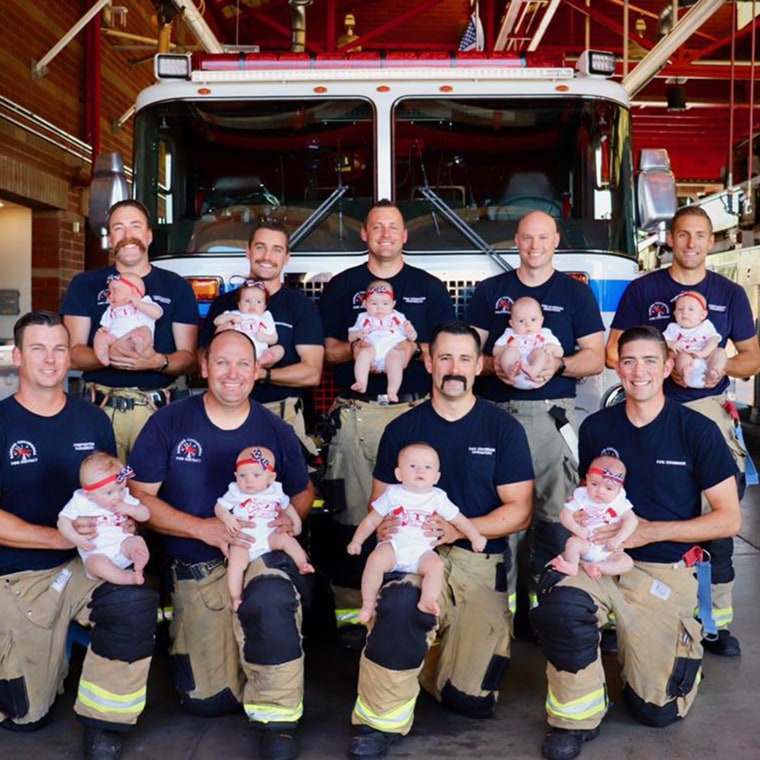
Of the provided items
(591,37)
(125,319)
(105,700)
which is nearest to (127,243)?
(125,319)

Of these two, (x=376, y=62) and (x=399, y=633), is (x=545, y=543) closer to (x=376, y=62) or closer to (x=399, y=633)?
(x=399, y=633)

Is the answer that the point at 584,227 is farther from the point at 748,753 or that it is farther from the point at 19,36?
the point at 19,36

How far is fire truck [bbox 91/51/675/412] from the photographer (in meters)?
5.19

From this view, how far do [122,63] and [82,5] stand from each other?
1597 mm

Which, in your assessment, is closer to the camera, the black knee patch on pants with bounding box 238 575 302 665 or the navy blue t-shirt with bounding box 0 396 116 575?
the black knee patch on pants with bounding box 238 575 302 665

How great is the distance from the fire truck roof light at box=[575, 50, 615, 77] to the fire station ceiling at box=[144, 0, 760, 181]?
4.90 metres

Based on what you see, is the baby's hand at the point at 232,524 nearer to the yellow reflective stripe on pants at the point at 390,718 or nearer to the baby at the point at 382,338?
the yellow reflective stripe on pants at the point at 390,718

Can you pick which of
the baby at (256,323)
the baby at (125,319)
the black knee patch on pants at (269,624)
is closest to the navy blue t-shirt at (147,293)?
the baby at (125,319)

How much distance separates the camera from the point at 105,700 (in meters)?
3.54

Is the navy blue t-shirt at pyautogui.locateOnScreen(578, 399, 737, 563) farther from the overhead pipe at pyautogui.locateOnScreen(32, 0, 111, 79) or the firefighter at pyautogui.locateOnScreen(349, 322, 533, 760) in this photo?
the overhead pipe at pyautogui.locateOnScreen(32, 0, 111, 79)

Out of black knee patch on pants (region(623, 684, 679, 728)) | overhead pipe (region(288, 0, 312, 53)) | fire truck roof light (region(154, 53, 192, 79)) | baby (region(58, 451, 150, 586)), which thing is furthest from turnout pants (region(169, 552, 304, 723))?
overhead pipe (region(288, 0, 312, 53))

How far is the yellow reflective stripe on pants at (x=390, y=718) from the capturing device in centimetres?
356

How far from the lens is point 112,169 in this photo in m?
5.33

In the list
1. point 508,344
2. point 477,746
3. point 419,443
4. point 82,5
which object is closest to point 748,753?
point 477,746
